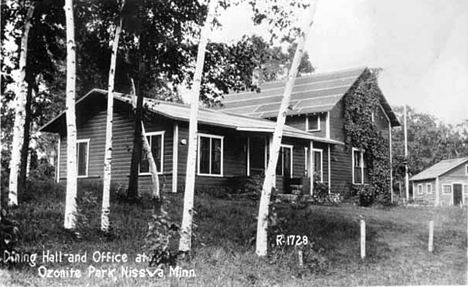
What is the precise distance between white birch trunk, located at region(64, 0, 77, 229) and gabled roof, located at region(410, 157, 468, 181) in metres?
14.9

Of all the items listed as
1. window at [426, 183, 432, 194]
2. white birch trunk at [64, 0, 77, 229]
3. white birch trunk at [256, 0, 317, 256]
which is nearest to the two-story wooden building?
window at [426, 183, 432, 194]

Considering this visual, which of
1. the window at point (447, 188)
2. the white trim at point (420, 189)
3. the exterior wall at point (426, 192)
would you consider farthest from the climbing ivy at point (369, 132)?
the white trim at point (420, 189)

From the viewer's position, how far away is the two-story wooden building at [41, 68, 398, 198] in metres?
16.4

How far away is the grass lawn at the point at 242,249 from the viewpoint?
25.7 feet

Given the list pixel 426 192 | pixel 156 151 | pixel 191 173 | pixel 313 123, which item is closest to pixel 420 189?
pixel 426 192

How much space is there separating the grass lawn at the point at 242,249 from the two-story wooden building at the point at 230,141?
308 centimetres

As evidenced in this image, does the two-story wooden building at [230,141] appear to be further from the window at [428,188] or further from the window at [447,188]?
the window at [428,188]

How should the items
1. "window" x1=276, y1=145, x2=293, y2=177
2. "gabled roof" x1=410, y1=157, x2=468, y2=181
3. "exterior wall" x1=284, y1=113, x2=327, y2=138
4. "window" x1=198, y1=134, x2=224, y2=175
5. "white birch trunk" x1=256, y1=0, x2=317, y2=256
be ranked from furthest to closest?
1. "exterior wall" x1=284, y1=113, x2=327, y2=138
2. "gabled roof" x1=410, y1=157, x2=468, y2=181
3. "window" x1=276, y1=145, x2=293, y2=177
4. "window" x1=198, y1=134, x2=224, y2=175
5. "white birch trunk" x1=256, y1=0, x2=317, y2=256

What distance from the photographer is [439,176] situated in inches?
882

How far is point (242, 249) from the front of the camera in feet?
31.8

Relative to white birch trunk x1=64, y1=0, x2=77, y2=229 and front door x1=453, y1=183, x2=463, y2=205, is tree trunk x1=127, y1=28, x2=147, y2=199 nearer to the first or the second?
white birch trunk x1=64, y1=0, x2=77, y2=229

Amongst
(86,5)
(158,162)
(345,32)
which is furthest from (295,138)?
(86,5)

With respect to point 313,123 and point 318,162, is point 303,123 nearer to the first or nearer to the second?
point 313,123

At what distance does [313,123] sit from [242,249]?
13077 mm
